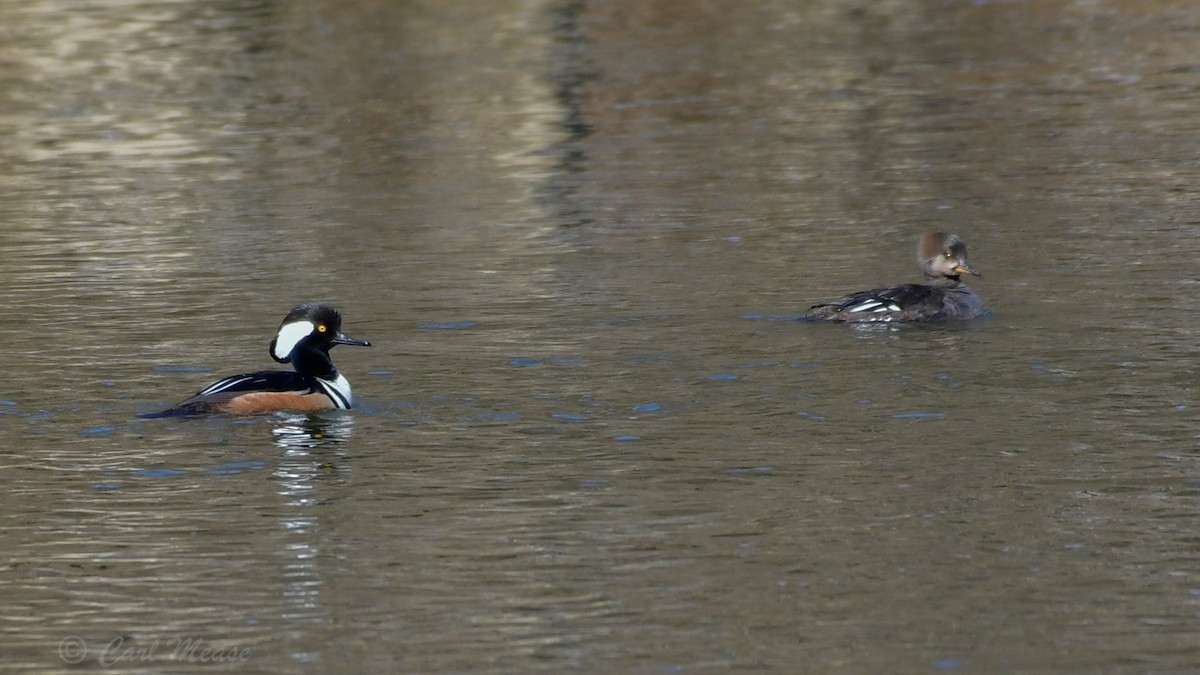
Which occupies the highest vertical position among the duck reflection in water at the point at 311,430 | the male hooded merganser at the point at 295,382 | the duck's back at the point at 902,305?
the male hooded merganser at the point at 295,382

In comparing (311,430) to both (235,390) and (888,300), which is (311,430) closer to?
(235,390)

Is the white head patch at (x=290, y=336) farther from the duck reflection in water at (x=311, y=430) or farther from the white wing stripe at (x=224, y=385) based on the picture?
the white wing stripe at (x=224, y=385)

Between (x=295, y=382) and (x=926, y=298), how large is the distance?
5.27 meters

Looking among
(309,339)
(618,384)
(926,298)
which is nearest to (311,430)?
(309,339)

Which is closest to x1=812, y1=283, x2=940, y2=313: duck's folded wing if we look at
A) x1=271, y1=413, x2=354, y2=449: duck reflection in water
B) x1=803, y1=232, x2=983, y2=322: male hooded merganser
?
x1=803, y1=232, x2=983, y2=322: male hooded merganser

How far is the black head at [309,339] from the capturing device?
13.3 meters

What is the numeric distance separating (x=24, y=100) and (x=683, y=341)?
2233 centimetres

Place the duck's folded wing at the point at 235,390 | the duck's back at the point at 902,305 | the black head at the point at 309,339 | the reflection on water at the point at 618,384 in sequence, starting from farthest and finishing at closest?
1. the duck's back at the point at 902,305
2. the black head at the point at 309,339
3. the duck's folded wing at the point at 235,390
4. the reflection on water at the point at 618,384

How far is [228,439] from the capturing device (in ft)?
40.4

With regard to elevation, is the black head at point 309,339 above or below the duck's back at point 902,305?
above

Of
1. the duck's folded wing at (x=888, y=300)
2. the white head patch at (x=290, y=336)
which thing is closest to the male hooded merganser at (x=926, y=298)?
the duck's folded wing at (x=888, y=300)

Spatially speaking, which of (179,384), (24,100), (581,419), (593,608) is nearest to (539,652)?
(593,608)

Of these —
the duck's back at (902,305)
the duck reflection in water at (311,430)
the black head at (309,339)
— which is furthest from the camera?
the duck's back at (902,305)

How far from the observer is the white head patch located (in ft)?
43.9
